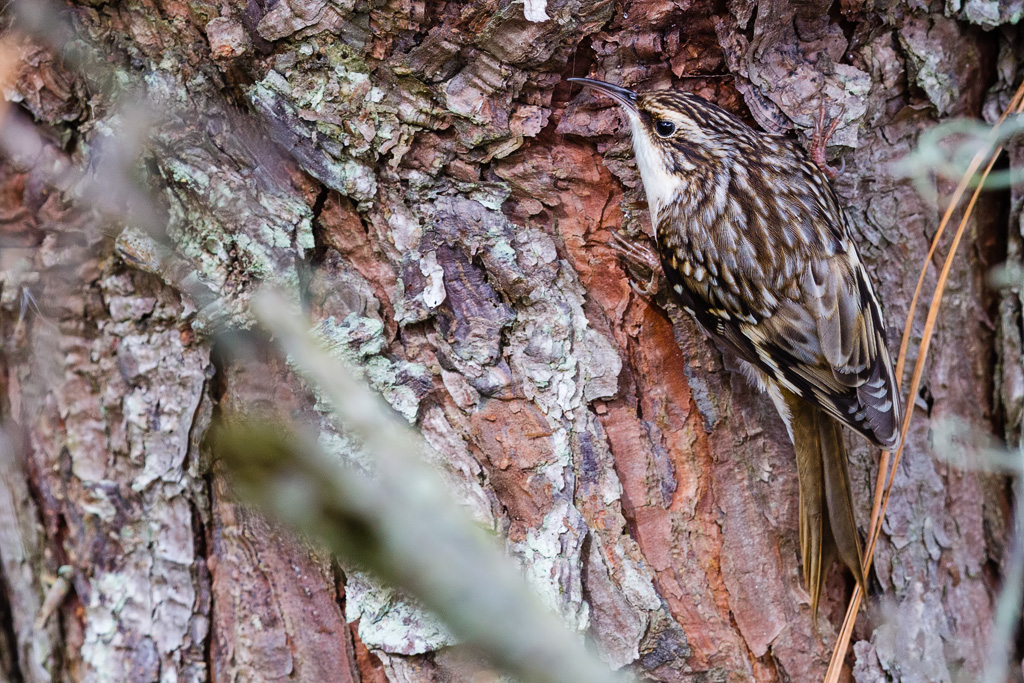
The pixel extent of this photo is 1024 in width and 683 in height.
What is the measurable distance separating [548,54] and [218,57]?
0.61 metres

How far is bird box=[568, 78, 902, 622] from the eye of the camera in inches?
64.0

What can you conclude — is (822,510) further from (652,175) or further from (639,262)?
(652,175)

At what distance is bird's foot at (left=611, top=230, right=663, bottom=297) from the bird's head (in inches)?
4.2

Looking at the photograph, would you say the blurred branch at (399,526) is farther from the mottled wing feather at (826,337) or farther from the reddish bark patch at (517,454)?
the mottled wing feather at (826,337)

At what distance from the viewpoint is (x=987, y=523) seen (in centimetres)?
184

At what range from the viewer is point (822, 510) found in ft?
5.33

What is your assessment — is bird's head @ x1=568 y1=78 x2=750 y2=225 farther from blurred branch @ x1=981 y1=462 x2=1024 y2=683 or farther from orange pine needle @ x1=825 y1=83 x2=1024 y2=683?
blurred branch @ x1=981 y1=462 x2=1024 y2=683

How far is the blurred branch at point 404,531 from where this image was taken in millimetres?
542

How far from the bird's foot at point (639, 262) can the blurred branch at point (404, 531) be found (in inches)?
39.7

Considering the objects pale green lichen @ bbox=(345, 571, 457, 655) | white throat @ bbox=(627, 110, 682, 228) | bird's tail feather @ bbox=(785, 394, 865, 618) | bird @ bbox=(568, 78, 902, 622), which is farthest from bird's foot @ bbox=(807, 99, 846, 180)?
pale green lichen @ bbox=(345, 571, 457, 655)

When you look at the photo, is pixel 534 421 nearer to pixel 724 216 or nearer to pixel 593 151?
pixel 593 151

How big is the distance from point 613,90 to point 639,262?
0.34 meters

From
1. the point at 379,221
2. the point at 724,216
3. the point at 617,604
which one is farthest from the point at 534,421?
the point at 724,216

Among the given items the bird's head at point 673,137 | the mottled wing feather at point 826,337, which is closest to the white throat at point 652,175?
the bird's head at point 673,137
